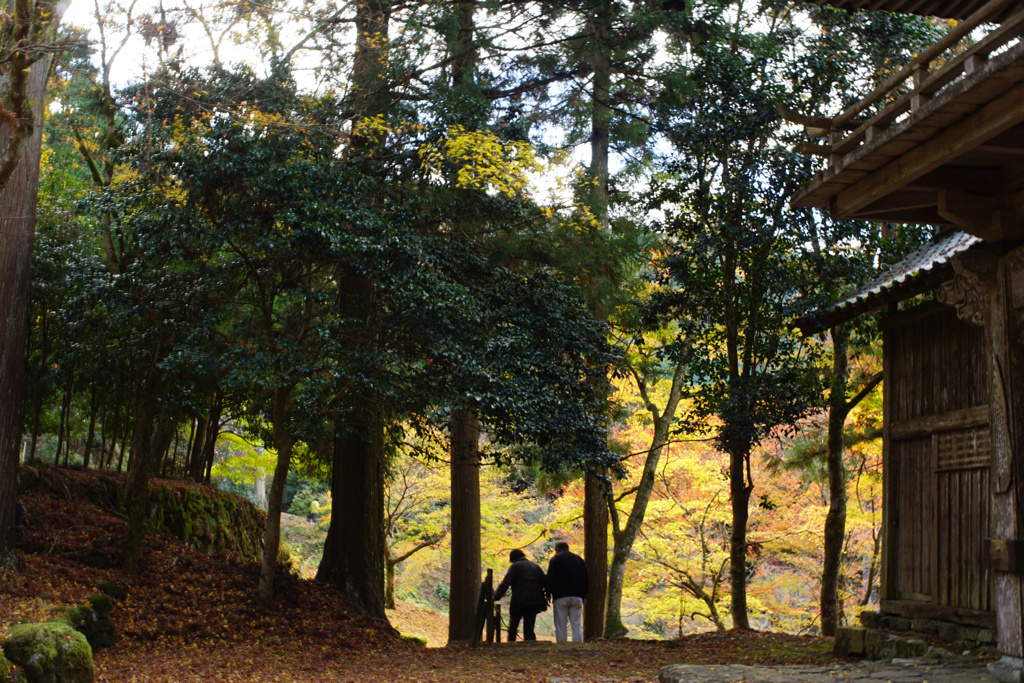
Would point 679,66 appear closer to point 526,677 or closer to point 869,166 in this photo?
point 869,166

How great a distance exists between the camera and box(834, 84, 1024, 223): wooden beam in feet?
15.3

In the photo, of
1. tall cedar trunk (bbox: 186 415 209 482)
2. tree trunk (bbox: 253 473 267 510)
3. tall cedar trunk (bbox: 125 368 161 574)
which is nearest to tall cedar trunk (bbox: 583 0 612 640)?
tall cedar trunk (bbox: 125 368 161 574)

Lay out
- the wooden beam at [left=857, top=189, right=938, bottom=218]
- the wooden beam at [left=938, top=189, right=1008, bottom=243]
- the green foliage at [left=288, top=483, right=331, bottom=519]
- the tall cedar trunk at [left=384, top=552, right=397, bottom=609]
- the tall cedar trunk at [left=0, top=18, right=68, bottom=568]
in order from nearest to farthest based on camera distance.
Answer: the wooden beam at [left=938, top=189, right=1008, bottom=243], the wooden beam at [left=857, top=189, right=938, bottom=218], the tall cedar trunk at [left=0, top=18, right=68, bottom=568], the tall cedar trunk at [left=384, top=552, right=397, bottom=609], the green foliage at [left=288, top=483, right=331, bottom=519]

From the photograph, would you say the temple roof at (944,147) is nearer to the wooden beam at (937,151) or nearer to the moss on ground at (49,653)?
the wooden beam at (937,151)

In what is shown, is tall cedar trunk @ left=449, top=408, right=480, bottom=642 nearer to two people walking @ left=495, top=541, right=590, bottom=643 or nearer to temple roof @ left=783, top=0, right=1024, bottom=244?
two people walking @ left=495, top=541, right=590, bottom=643

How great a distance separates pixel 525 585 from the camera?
436 inches

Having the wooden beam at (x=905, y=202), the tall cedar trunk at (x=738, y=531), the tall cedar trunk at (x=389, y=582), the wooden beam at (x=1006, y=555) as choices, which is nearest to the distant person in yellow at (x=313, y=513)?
the tall cedar trunk at (x=389, y=582)

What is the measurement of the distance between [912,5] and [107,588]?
1029cm

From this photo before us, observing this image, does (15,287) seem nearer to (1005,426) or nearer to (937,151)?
(937,151)

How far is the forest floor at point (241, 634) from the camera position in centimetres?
812

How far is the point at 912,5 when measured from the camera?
6766 millimetres

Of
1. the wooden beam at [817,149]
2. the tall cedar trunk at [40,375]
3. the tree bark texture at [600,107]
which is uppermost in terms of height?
the tree bark texture at [600,107]

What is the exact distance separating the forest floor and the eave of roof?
339cm

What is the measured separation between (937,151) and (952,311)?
248 centimetres
